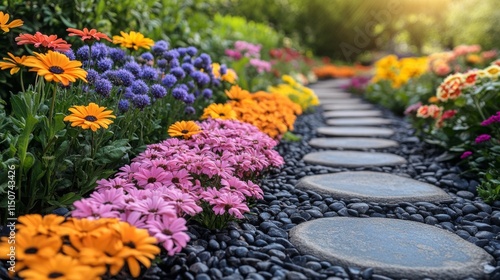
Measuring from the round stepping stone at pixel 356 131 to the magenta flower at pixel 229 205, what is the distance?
255 cm

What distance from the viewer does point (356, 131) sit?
4441mm

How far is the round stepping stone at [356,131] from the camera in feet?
14.1

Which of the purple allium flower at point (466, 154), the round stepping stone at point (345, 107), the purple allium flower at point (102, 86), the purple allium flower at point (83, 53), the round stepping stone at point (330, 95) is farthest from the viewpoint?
the round stepping stone at point (330, 95)

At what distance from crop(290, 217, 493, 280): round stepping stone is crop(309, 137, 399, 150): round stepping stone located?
5.46 feet

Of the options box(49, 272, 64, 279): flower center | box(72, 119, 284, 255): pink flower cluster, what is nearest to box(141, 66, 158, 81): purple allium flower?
box(72, 119, 284, 255): pink flower cluster

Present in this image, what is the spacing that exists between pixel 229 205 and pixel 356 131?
2.80 meters

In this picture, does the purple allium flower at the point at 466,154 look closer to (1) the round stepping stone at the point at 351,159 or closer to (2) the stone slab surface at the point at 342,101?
(1) the round stepping stone at the point at 351,159

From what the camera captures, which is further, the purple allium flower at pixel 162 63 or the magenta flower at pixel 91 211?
the purple allium flower at pixel 162 63

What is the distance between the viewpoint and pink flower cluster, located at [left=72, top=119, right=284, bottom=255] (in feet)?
5.12

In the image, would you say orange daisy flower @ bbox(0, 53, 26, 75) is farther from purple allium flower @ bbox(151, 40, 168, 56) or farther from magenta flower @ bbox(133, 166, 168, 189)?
purple allium flower @ bbox(151, 40, 168, 56)

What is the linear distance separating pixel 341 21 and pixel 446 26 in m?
4.13

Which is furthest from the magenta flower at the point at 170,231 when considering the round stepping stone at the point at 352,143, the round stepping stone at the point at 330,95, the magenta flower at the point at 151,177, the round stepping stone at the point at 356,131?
the round stepping stone at the point at 330,95

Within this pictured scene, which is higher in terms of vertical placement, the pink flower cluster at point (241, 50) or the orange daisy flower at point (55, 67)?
the orange daisy flower at point (55, 67)

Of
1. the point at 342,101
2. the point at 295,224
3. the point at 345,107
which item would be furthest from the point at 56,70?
the point at 342,101
